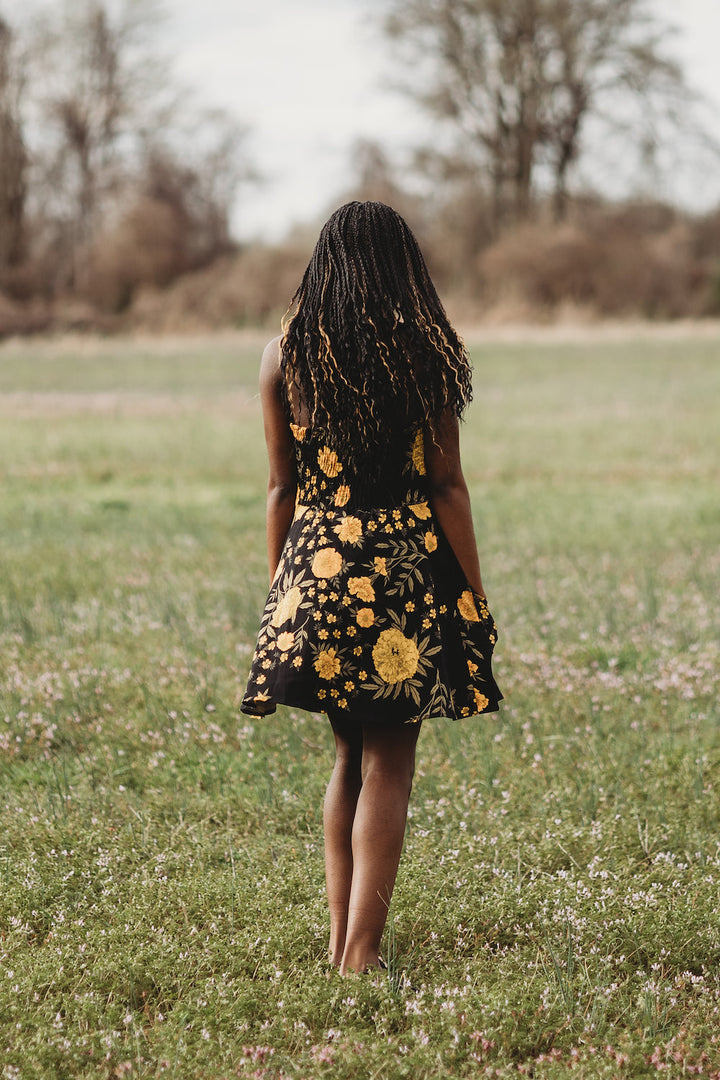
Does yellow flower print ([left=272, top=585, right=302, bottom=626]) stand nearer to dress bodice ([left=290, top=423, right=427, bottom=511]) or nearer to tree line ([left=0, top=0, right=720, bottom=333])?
dress bodice ([left=290, top=423, right=427, bottom=511])

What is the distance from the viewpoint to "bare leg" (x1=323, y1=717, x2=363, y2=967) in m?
3.52

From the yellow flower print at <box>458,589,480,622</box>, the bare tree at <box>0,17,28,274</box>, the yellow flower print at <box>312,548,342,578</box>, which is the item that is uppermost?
the bare tree at <box>0,17,28,274</box>

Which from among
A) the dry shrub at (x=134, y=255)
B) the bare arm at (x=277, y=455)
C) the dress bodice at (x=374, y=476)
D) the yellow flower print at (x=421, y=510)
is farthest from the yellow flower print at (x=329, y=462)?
the dry shrub at (x=134, y=255)

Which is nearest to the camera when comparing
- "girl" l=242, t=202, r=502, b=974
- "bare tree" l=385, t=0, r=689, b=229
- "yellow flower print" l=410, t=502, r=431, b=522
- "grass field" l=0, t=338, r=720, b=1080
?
"grass field" l=0, t=338, r=720, b=1080

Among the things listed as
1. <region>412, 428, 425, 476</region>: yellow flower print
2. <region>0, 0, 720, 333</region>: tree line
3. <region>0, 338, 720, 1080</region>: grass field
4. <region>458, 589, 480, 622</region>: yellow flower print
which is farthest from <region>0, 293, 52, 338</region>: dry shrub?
<region>458, 589, 480, 622</region>: yellow flower print

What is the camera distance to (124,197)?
174ft

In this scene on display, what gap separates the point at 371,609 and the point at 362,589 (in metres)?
0.07

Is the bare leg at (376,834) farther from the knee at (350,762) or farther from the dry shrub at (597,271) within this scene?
the dry shrub at (597,271)

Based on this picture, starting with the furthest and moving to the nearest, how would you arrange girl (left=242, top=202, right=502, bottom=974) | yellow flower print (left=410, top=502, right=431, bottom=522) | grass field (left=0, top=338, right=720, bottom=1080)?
yellow flower print (left=410, top=502, right=431, bottom=522) → girl (left=242, top=202, right=502, bottom=974) → grass field (left=0, top=338, right=720, bottom=1080)

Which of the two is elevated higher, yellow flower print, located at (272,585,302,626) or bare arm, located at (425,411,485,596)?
bare arm, located at (425,411,485,596)

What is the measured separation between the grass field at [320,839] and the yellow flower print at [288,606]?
110 centimetres

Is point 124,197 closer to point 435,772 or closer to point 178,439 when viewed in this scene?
point 178,439

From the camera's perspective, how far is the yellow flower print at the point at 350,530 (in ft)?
11.1

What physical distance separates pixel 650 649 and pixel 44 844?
394 cm
